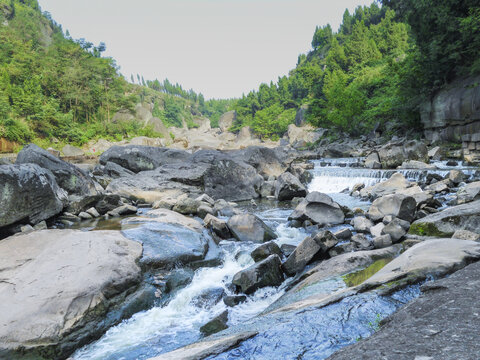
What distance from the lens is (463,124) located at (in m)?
17.8

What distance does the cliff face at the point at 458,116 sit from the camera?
54.7 ft

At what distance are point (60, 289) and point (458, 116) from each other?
22.6 metres

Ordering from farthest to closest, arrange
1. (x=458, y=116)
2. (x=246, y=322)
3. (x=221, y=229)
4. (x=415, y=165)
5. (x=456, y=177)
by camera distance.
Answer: (x=458, y=116) → (x=415, y=165) → (x=456, y=177) → (x=221, y=229) → (x=246, y=322)

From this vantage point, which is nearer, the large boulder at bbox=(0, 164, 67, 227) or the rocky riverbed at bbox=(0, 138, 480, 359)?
the rocky riverbed at bbox=(0, 138, 480, 359)

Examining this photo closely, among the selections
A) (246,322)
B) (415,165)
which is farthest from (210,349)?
(415,165)

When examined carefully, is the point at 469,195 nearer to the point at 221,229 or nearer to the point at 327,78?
the point at 221,229

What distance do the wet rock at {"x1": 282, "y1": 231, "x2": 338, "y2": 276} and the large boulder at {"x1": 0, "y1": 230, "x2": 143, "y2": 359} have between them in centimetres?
292

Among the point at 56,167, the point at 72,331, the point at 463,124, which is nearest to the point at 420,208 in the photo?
the point at 72,331

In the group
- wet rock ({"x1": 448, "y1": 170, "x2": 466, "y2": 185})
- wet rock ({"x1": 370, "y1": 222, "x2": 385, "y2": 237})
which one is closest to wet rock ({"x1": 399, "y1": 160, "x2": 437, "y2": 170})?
wet rock ({"x1": 448, "y1": 170, "x2": 466, "y2": 185})

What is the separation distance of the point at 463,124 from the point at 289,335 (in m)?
21.3

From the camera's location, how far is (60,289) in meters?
4.04

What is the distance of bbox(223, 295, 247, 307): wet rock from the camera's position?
4.71 m

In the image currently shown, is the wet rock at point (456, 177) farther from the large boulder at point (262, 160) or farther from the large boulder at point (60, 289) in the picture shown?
the large boulder at point (60, 289)

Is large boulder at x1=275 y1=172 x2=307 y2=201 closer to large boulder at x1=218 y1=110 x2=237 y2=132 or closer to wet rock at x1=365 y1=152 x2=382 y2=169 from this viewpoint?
wet rock at x1=365 y1=152 x2=382 y2=169
